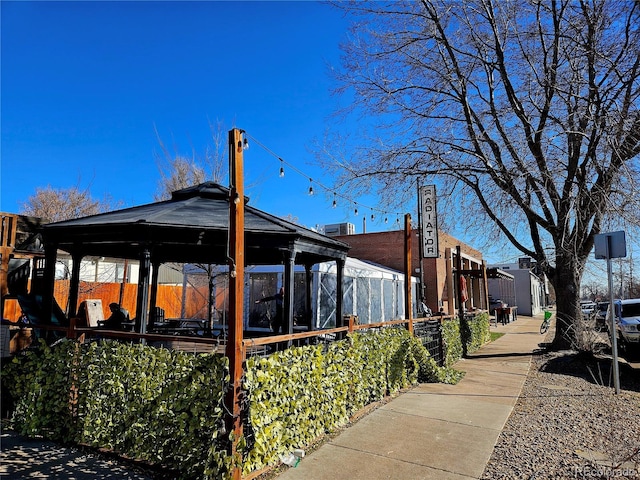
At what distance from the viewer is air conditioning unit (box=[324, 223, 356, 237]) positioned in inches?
1064

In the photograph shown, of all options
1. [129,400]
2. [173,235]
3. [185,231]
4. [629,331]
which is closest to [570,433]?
[129,400]

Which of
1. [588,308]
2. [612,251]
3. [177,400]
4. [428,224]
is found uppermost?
[428,224]

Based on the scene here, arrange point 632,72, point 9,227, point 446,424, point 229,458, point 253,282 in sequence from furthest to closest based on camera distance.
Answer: point 253,282 → point 632,72 → point 9,227 → point 446,424 → point 229,458

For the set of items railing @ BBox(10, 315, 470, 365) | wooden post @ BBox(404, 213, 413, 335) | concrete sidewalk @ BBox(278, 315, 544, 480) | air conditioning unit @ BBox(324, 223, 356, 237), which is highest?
air conditioning unit @ BBox(324, 223, 356, 237)

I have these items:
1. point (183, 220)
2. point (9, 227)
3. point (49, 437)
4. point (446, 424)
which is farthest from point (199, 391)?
point (9, 227)

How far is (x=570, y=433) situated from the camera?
208 inches

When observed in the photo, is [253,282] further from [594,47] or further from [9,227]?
[594,47]

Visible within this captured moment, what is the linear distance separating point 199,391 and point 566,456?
3.85m

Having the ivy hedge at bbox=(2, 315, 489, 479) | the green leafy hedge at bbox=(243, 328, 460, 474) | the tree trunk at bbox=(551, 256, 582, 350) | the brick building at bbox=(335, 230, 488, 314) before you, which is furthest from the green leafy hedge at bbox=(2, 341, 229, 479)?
the brick building at bbox=(335, 230, 488, 314)

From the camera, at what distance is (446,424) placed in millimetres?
5742

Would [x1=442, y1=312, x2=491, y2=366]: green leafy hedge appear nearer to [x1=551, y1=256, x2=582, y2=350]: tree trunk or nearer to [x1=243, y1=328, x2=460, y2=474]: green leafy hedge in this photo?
[x1=551, y1=256, x2=582, y2=350]: tree trunk

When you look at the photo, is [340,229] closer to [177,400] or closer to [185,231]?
[185,231]

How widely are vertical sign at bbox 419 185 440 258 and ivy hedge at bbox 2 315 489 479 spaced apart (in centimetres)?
1090

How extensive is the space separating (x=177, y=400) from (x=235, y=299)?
112 centimetres
